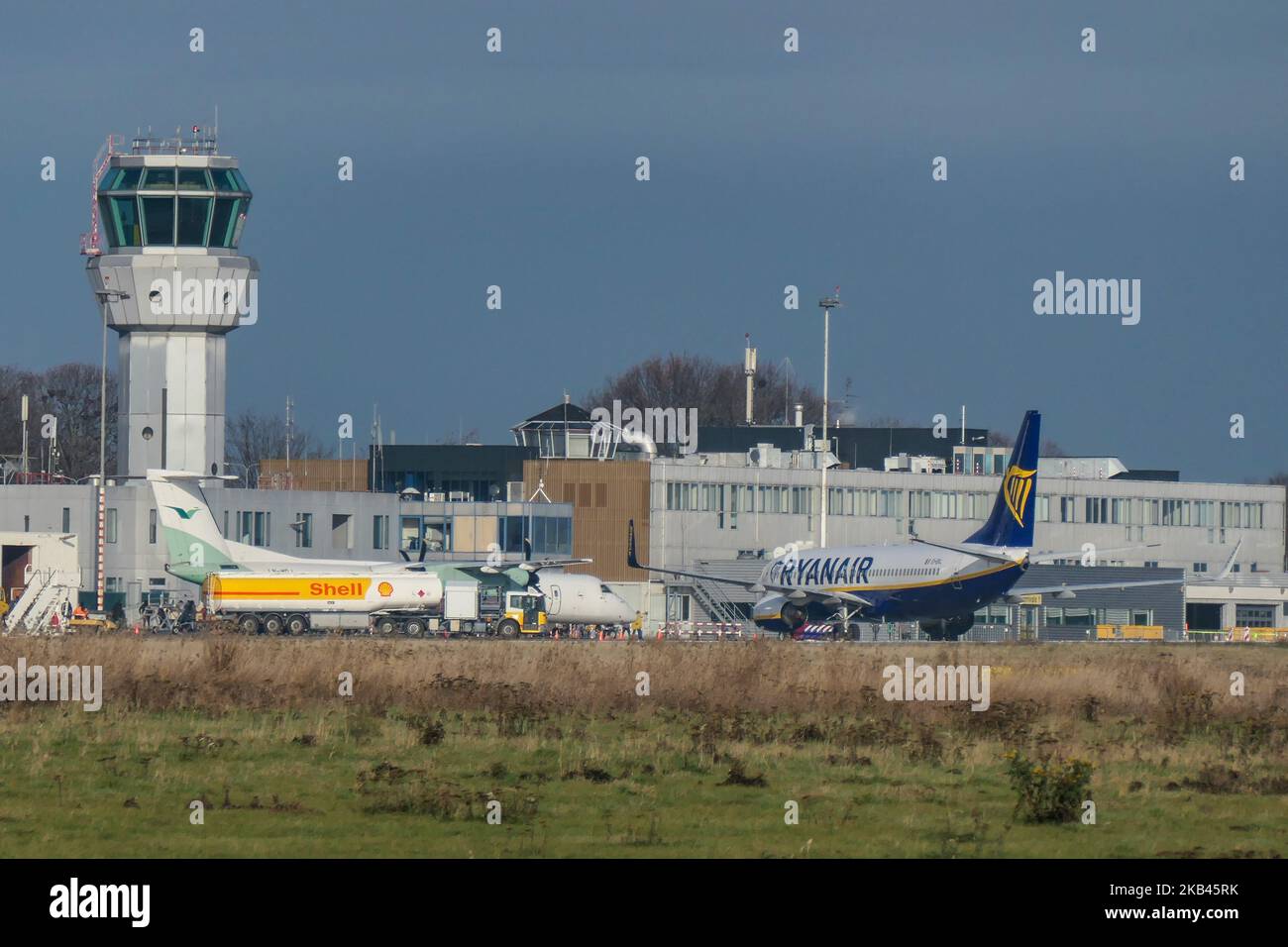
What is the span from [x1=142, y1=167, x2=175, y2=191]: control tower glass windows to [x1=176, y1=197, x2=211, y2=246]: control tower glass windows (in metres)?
1.28

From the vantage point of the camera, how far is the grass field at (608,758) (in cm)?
2084

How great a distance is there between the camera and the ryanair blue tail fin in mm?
77625

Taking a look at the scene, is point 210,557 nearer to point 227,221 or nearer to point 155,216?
point 155,216

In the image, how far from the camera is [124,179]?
114688 millimetres

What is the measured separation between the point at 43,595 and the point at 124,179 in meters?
43.2

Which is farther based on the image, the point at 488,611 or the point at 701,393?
the point at 701,393

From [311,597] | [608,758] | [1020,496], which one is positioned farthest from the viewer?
[311,597]

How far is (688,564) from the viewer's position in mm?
116500

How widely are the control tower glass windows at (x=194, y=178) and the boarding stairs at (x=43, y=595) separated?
1428 inches

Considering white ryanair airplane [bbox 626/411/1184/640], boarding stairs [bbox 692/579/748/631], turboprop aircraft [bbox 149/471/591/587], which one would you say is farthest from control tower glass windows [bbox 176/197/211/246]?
white ryanair airplane [bbox 626/411/1184/640]

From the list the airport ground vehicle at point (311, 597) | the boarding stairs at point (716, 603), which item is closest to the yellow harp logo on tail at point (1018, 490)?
the airport ground vehicle at point (311, 597)

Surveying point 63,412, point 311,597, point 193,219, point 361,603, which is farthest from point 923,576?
point 63,412
